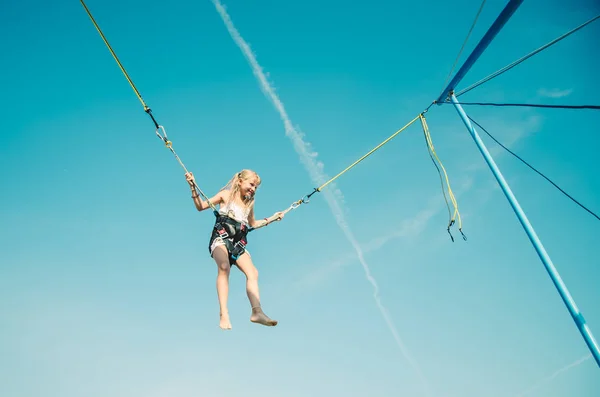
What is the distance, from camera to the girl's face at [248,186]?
4.77 m

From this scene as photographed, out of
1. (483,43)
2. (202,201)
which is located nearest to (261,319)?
(202,201)

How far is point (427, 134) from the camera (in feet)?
19.7

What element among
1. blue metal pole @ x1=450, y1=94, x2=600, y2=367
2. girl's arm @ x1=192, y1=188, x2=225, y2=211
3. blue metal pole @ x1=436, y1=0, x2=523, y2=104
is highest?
blue metal pole @ x1=436, y1=0, x2=523, y2=104

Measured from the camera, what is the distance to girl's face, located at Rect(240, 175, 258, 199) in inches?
188

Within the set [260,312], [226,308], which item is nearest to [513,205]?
[260,312]

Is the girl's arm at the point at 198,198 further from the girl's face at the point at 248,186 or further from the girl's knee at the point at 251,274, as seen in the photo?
the girl's knee at the point at 251,274

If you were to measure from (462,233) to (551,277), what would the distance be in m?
1.41

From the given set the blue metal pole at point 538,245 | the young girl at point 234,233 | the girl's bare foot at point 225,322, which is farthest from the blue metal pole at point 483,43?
the girl's bare foot at point 225,322

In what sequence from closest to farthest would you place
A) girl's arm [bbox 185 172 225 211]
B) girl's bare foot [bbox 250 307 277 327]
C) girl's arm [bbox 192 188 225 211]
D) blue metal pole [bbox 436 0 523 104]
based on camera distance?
1. blue metal pole [bbox 436 0 523 104]
2. girl's bare foot [bbox 250 307 277 327]
3. girl's arm [bbox 185 172 225 211]
4. girl's arm [bbox 192 188 225 211]

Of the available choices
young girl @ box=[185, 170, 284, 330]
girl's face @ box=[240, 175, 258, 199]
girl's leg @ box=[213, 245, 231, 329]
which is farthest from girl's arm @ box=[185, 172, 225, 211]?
girl's leg @ box=[213, 245, 231, 329]

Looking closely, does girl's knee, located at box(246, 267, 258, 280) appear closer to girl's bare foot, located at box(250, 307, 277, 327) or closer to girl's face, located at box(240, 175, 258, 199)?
girl's bare foot, located at box(250, 307, 277, 327)

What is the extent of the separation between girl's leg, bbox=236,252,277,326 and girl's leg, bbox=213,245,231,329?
25cm

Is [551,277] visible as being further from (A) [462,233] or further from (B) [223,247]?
(B) [223,247]

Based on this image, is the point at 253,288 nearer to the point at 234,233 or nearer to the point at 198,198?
the point at 234,233
